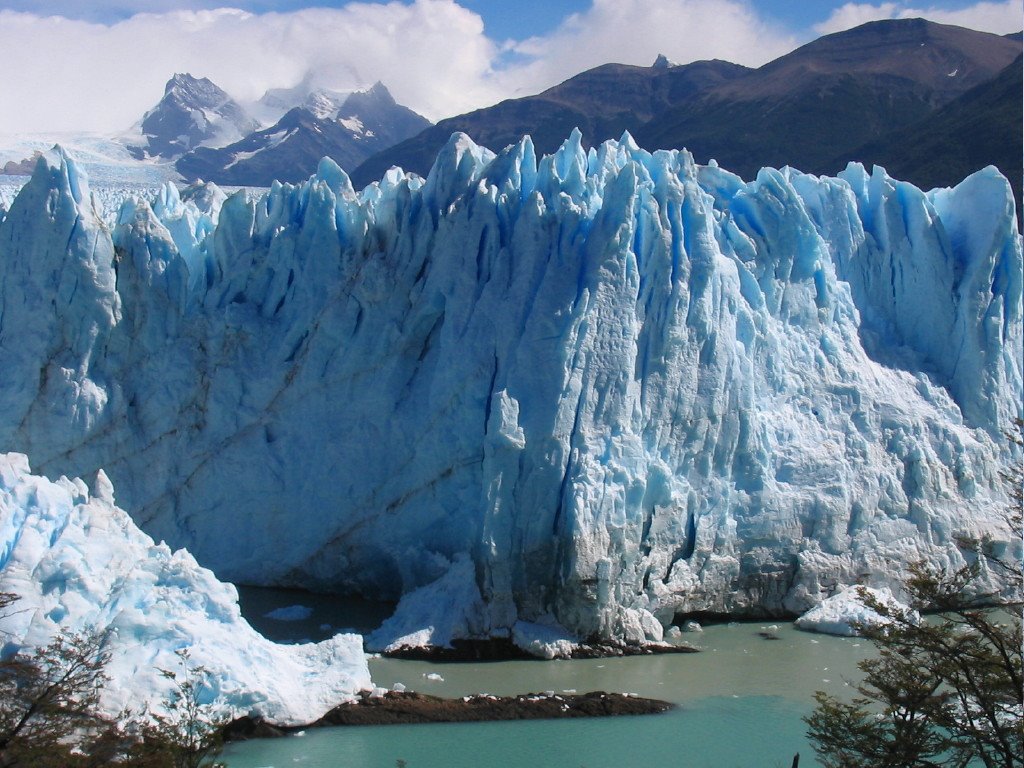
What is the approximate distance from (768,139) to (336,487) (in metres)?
28.8

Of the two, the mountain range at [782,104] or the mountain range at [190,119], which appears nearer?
the mountain range at [782,104]

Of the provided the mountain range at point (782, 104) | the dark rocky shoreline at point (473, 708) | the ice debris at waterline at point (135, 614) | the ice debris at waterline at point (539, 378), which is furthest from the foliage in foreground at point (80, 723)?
the mountain range at point (782, 104)

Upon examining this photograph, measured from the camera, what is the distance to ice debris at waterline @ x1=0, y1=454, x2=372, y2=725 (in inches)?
400

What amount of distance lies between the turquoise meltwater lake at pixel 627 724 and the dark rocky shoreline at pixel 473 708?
103 mm

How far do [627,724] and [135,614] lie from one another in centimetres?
432

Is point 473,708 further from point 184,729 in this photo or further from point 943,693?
point 943,693

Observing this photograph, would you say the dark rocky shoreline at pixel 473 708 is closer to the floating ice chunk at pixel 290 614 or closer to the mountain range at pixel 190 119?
the floating ice chunk at pixel 290 614

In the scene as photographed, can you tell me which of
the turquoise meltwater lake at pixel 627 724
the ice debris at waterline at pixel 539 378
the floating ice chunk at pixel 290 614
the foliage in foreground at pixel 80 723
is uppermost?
the ice debris at waterline at pixel 539 378

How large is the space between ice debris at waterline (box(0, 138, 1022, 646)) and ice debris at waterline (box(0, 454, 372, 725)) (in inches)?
83.2

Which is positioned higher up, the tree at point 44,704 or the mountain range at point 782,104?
the mountain range at point 782,104

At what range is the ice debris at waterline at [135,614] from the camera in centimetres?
1016

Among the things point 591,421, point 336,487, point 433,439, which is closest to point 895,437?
point 591,421

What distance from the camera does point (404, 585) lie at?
13.7 meters

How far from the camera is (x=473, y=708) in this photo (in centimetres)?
1101
